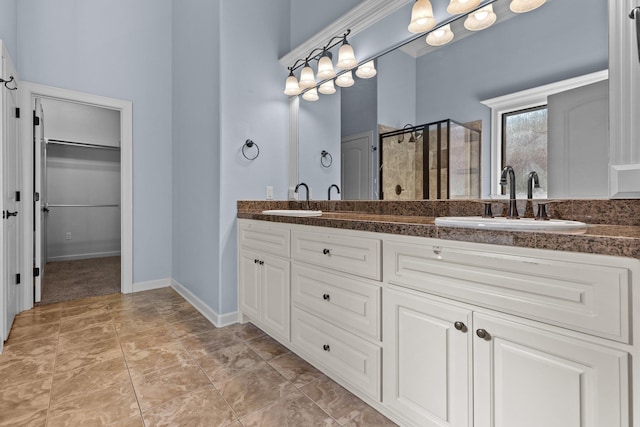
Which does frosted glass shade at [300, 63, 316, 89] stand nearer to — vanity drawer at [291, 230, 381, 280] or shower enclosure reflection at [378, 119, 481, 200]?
shower enclosure reflection at [378, 119, 481, 200]

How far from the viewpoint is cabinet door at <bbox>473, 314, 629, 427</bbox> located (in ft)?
2.59

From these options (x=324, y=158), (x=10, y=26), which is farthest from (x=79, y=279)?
(x=324, y=158)

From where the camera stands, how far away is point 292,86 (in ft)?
8.75

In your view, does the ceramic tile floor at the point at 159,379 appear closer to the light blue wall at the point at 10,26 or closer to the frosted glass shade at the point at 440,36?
the frosted glass shade at the point at 440,36

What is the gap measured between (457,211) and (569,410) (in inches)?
38.0

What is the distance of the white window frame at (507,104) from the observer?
4.35 ft

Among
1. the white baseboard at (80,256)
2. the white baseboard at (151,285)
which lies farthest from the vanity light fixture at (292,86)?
the white baseboard at (80,256)

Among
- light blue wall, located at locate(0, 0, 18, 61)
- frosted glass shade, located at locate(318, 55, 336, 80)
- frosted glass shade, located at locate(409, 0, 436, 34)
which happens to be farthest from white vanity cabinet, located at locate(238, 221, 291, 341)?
light blue wall, located at locate(0, 0, 18, 61)

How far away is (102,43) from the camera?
320 centimetres

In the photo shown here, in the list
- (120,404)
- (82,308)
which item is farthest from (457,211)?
(82,308)

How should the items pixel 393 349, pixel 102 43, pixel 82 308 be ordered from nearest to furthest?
pixel 393 349 → pixel 82 308 → pixel 102 43

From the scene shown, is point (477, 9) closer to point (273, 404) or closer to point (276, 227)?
point (276, 227)

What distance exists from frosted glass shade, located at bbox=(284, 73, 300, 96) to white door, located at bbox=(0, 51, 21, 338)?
1864mm

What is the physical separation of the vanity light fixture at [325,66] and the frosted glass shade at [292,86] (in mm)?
293
